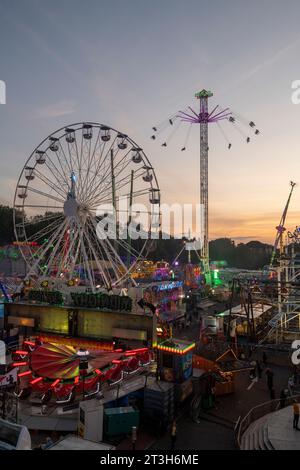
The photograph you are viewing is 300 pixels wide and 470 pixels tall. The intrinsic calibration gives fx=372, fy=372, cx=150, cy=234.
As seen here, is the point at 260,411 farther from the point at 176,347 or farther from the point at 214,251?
the point at 214,251

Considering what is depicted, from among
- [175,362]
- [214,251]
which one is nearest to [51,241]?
[175,362]

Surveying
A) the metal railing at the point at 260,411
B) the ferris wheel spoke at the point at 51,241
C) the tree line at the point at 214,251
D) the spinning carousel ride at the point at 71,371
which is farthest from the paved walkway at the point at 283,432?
the tree line at the point at 214,251

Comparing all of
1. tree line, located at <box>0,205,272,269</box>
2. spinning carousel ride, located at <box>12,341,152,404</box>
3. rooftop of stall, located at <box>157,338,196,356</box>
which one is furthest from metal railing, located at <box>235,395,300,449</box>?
tree line, located at <box>0,205,272,269</box>

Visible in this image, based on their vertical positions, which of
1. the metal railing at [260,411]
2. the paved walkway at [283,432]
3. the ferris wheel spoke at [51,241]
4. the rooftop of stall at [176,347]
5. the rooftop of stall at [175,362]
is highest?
the ferris wheel spoke at [51,241]

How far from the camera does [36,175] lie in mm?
32125

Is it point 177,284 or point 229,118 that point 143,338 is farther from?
point 229,118

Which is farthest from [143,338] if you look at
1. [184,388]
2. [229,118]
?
[229,118]

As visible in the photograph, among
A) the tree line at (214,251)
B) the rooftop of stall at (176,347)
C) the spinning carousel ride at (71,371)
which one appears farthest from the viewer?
the tree line at (214,251)

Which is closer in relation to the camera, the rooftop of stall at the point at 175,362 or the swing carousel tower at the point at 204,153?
the rooftop of stall at the point at 175,362

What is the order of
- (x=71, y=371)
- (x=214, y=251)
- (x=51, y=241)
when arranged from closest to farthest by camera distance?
(x=71, y=371)
(x=51, y=241)
(x=214, y=251)

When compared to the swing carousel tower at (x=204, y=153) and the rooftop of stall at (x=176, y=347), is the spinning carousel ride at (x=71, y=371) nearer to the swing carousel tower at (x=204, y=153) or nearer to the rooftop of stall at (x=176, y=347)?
the rooftop of stall at (x=176, y=347)

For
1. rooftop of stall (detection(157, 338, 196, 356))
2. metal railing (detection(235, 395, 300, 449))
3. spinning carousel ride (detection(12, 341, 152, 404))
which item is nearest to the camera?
metal railing (detection(235, 395, 300, 449))

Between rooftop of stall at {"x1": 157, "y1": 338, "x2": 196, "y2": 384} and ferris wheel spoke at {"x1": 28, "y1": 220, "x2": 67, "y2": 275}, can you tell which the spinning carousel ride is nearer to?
rooftop of stall at {"x1": 157, "y1": 338, "x2": 196, "y2": 384}

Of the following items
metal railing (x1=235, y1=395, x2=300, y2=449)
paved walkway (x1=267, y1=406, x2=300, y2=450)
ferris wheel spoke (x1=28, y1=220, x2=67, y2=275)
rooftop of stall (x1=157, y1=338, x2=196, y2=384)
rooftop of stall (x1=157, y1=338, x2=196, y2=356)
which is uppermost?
ferris wheel spoke (x1=28, y1=220, x2=67, y2=275)
